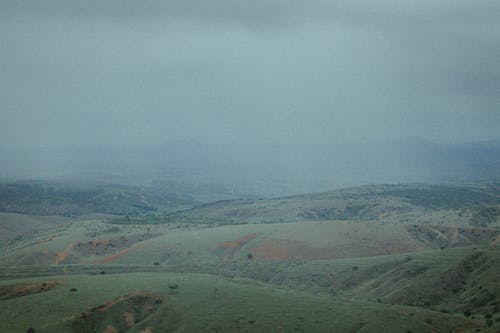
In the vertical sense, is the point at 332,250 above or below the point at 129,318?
above

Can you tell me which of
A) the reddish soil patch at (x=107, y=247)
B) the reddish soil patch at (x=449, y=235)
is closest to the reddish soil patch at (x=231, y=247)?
the reddish soil patch at (x=107, y=247)

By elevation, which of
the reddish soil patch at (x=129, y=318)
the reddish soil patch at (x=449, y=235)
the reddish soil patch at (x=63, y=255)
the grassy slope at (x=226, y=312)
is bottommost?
the reddish soil patch at (x=63, y=255)

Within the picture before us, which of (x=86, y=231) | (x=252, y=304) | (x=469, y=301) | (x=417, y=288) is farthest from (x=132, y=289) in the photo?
(x=86, y=231)

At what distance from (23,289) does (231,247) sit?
66351 millimetres

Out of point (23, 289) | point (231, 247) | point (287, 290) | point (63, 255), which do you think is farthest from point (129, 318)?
point (63, 255)

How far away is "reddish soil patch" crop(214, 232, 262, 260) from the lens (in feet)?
449

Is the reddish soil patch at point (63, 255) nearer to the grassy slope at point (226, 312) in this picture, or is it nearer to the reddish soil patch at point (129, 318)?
the grassy slope at point (226, 312)

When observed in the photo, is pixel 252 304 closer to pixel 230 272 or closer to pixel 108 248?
pixel 230 272

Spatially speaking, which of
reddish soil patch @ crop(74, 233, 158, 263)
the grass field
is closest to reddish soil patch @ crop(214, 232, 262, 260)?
the grass field

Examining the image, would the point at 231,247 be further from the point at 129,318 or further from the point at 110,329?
the point at 110,329

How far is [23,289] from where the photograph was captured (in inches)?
3265

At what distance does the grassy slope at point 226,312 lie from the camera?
210 feet

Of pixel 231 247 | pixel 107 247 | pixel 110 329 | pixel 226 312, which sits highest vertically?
pixel 226 312

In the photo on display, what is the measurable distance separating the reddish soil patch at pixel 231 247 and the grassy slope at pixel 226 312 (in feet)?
163
